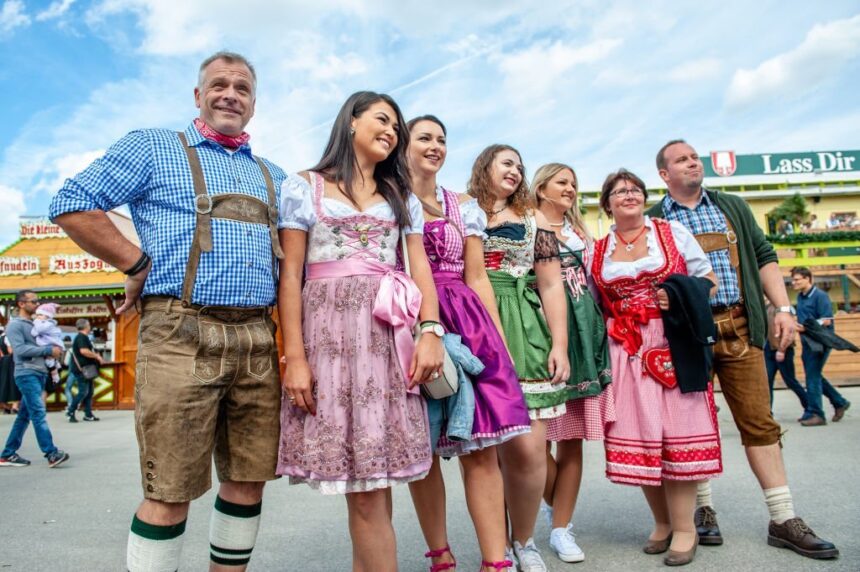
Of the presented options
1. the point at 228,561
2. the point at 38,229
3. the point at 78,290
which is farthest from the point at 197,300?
the point at 38,229

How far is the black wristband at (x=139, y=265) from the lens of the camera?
6.84 ft

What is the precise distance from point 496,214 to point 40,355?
19.8ft

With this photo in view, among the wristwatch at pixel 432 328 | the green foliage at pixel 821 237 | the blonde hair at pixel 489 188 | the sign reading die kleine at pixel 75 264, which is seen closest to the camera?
the wristwatch at pixel 432 328

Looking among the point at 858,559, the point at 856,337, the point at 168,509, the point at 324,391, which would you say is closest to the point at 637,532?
the point at 858,559

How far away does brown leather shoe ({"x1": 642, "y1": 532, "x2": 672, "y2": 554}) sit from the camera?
3145 mm

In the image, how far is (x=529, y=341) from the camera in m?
3.03

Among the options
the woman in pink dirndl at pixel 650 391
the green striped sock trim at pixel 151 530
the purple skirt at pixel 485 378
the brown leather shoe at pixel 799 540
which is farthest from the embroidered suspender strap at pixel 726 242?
the green striped sock trim at pixel 151 530

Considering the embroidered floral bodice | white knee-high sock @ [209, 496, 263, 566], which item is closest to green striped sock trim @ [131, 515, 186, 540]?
white knee-high sock @ [209, 496, 263, 566]

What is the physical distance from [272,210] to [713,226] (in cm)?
246

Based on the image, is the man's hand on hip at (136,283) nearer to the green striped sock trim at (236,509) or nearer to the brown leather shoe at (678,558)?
the green striped sock trim at (236,509)

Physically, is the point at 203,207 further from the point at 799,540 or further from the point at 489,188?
the point at 799,540

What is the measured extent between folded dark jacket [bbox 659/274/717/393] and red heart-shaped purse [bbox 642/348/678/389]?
24 millimetres

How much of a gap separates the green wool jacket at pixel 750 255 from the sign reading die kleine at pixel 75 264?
15351 millimetres

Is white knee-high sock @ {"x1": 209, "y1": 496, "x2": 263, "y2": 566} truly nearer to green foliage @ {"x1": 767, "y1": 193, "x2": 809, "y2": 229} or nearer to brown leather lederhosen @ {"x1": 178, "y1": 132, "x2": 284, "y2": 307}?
brown leather lederhosen @ {"x1": 178, "y1": 132, "x2": 284, "y2": 307}
